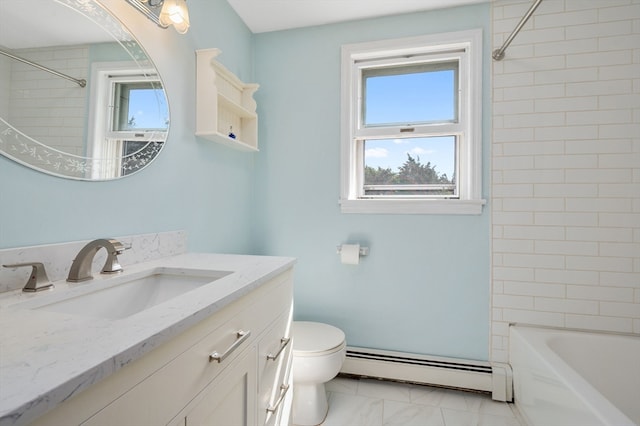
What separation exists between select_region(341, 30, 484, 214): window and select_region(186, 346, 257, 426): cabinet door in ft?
4.09

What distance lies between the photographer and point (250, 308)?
921 mm

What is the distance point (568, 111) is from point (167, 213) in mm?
2221

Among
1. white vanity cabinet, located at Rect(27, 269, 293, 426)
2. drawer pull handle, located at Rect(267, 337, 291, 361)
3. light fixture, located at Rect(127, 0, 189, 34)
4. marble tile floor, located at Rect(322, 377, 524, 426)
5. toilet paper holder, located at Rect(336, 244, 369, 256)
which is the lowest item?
marble tile floor, located at Rect(322, 377, 524, 426)

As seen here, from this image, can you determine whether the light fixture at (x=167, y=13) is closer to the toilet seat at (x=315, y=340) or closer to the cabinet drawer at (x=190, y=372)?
the cabinet drawer at (x=190, y=372)

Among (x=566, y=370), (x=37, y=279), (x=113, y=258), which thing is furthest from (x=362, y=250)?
(x=37, y=279)

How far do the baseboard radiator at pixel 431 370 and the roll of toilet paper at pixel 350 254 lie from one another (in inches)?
22.9

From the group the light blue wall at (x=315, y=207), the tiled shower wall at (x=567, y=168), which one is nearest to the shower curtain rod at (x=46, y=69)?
the light blue wall at (x=315, y=207)

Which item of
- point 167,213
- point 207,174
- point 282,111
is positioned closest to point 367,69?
point 282,111

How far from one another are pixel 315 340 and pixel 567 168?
173 centimetres

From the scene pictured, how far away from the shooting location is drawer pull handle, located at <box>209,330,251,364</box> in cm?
72

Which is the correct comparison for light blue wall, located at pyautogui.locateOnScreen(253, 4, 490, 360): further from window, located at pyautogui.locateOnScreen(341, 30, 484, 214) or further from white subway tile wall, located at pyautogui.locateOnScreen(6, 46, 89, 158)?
white subway tile wall, located at pyautogui.locateOnScreen(6, 46, 89, 158)

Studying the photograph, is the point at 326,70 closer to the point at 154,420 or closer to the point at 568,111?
the point at 568,111

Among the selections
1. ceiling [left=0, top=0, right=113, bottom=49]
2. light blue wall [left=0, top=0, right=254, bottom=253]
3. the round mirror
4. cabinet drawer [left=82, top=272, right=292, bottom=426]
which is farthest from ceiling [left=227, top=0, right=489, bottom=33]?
cabinet drawer [left=82, top=272, right=292, bottom=426]

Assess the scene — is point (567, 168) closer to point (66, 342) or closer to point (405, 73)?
point (405, 73)
